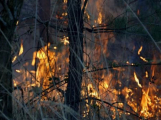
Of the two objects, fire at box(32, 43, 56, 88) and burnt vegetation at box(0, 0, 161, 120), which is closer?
burnt vegetation at box(0, 0, 161, 120)

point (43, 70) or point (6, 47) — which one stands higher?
point (6, 47)

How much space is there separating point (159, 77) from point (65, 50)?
Answer: 327 cm

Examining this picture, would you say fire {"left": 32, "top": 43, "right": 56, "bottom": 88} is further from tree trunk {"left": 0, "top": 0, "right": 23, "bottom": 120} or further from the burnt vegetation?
tree trunk {"left": 0, "top": 0, "right": 23, "bottom": 120}

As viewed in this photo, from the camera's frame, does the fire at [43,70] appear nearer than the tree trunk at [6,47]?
No

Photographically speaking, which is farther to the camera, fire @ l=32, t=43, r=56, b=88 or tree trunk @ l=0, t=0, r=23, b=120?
fire @ l=32, t=43, r=56, b=88

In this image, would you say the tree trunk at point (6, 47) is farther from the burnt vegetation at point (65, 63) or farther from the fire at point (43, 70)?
the fire at point (43, 70)

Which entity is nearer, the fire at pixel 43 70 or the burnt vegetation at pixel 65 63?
the burnt vegetation at pixel 65 63

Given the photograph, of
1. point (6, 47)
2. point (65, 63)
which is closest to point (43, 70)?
point (65, 63)

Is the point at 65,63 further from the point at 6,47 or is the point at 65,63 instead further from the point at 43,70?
the point at 6,47

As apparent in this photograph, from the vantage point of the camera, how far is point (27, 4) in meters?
4.50

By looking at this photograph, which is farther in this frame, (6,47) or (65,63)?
(65,63)

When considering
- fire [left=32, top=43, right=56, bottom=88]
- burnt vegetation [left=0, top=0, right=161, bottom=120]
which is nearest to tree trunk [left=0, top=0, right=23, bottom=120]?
burnt vegetation [left=0, top=0, right=161, bottom=120]

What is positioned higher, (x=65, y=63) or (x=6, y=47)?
(x=6, y=47)

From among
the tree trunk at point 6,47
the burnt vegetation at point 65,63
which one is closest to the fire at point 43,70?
the burnt vegetation at point 65,63
